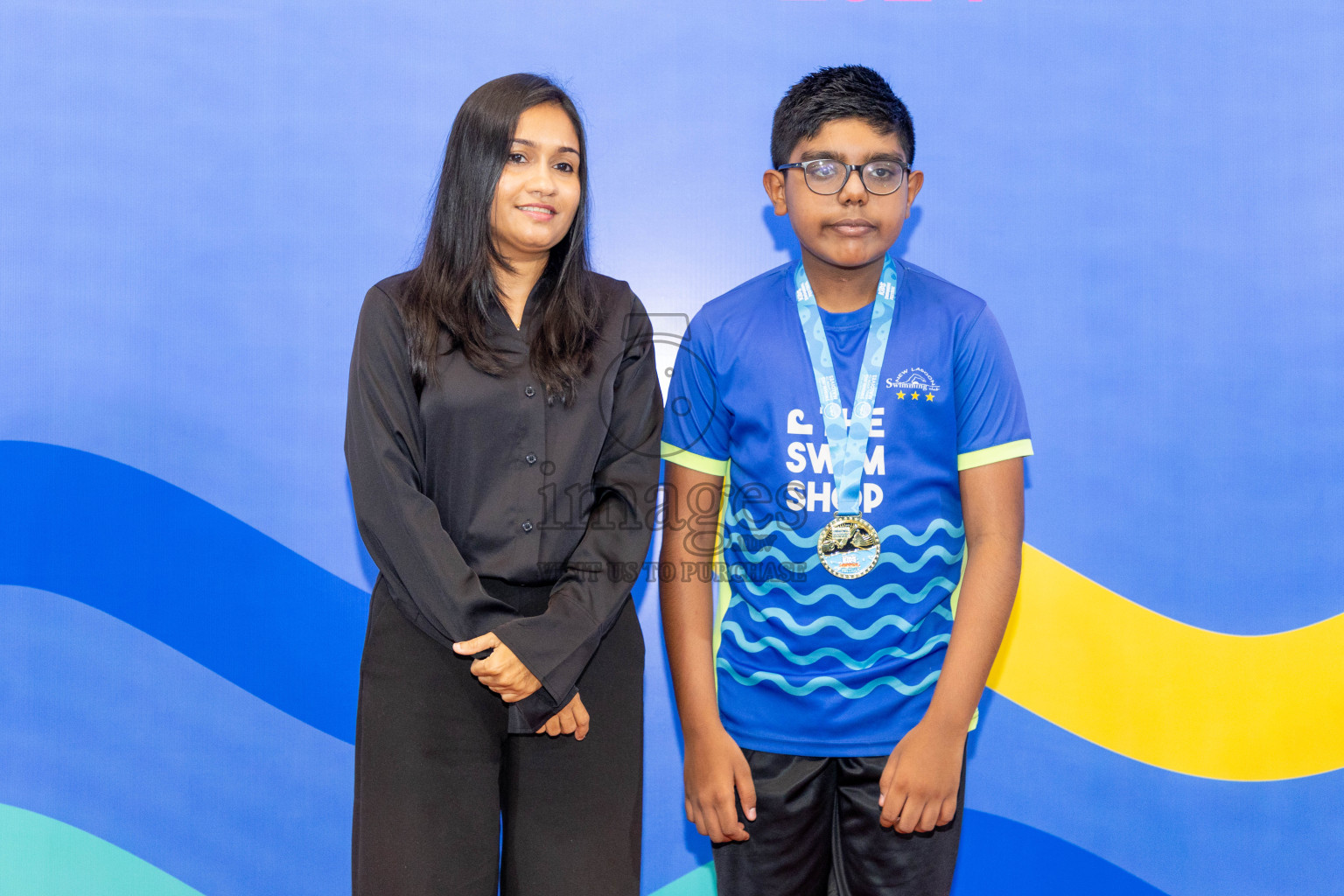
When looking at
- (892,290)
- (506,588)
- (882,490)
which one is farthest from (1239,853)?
(506,588)

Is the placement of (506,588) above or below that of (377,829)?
above

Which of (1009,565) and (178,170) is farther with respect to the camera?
(178,170)

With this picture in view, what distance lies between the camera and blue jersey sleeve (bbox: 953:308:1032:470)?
173cm

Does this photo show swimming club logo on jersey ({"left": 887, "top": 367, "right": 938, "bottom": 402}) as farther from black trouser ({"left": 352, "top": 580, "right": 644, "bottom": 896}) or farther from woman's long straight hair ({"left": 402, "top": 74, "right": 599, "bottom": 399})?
black trouser ({"left": 352, "top": 580, "right": 644, "bottom": 896})

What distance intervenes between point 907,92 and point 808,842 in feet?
5.68

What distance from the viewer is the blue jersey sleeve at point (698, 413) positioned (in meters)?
1.83

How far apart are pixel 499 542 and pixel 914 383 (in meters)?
0.76

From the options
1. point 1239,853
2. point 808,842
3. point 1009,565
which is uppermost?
point 1009,565

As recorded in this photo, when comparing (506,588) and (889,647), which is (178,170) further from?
(889,647)

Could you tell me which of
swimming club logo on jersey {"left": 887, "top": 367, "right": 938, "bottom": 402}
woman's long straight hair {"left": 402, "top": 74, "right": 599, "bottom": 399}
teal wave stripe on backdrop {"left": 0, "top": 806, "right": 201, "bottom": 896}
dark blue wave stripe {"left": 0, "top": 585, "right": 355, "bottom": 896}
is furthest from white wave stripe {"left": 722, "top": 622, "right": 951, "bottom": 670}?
teal wave stripe on backdrop {"left": 0, "top": 806, "right": 201, "bottom": 896}

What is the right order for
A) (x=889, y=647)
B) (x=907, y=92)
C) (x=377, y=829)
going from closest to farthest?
1. (x=377, y=829)
2. (x=889, y=647)
3. (x=907, y=92)

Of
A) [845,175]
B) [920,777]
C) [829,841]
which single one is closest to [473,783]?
[829,841]

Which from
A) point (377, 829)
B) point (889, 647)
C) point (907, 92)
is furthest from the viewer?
point (907, 92)

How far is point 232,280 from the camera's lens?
2520 mm
